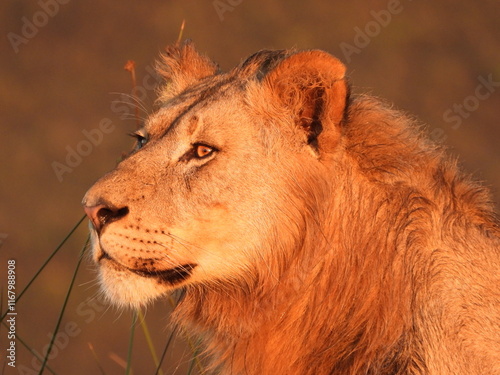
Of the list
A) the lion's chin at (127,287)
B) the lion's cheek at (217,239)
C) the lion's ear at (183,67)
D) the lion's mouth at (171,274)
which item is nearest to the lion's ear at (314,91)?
the lion's cheek at (217,239)

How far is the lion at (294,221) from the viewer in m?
4.06

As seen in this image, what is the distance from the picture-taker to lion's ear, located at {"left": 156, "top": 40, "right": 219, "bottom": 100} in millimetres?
5227

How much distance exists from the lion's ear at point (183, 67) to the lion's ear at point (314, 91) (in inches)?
38.9

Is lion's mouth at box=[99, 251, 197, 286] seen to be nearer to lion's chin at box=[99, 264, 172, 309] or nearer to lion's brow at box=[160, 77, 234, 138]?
lion's chin at box=[99, 264, 172, 309]

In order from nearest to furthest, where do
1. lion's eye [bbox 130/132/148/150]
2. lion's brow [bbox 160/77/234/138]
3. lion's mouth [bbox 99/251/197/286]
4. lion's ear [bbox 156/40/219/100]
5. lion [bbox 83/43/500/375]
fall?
lion [bbox 83/43/500/375]
lion's mouth [bbox 99/251/197/286]
lion's brow [bbox 160/77/234/138]
lion's eye [bbox 130/132/148/150]
lion's ear [bbox 156/40/219/100]

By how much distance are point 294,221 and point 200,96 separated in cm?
76

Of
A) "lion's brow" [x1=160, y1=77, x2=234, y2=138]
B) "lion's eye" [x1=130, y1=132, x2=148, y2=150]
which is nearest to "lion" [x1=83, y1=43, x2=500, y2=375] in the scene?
"lion's brow" [x1=160, y1=77, x2=234, y2=138]

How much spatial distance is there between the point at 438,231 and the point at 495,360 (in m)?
0.55

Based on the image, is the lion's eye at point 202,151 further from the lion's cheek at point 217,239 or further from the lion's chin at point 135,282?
the lion's chin at point 135,282

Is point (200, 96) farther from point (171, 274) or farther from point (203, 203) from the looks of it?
point (171, 274)

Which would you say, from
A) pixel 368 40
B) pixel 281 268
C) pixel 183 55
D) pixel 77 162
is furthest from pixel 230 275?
pixel 368 40

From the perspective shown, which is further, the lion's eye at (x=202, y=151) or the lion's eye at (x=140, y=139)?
the lion's eye at (x=140, y=139)

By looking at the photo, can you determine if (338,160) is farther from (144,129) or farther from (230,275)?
(144,129)

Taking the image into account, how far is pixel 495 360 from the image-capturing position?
147 inches
